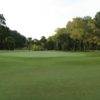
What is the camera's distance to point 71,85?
36.0 ft

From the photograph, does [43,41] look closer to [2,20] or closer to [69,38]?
[69,38]

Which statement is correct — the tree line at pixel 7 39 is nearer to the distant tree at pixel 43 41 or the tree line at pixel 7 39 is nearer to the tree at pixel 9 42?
the tree at pixel 9 42

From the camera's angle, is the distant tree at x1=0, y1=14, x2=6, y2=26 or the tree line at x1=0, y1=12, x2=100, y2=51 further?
the distant tree at x1=0, y1=14, x2=6, y2=26

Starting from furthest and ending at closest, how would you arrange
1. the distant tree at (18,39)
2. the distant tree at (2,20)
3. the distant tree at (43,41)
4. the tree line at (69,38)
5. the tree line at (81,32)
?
the distant tree at (18,39)
the distant tree at (43,41)
the distant tree at (2,20)
the tree line at (69,38)
the tree line at (81,32)

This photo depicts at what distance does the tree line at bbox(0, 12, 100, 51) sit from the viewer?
260ft

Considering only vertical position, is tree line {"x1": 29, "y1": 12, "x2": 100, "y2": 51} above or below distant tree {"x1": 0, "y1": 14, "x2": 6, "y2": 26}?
below

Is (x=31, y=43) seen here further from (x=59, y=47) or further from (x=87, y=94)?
(x=87, y=94)

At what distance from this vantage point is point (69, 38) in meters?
107

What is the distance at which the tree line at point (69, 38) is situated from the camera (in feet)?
260

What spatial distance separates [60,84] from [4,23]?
82.4 m

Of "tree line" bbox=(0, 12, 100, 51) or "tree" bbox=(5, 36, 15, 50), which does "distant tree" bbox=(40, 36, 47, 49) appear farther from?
"tree" bbox=(5, 36, 15, 50)

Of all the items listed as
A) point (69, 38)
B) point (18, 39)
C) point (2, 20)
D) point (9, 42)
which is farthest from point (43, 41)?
point (2, 20)

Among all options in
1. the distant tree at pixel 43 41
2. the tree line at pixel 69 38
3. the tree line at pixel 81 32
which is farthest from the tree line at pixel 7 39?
the tree line at pixel 81 32

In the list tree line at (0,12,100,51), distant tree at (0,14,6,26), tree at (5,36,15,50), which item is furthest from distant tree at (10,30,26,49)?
distant tree at (0,14,6,26)
